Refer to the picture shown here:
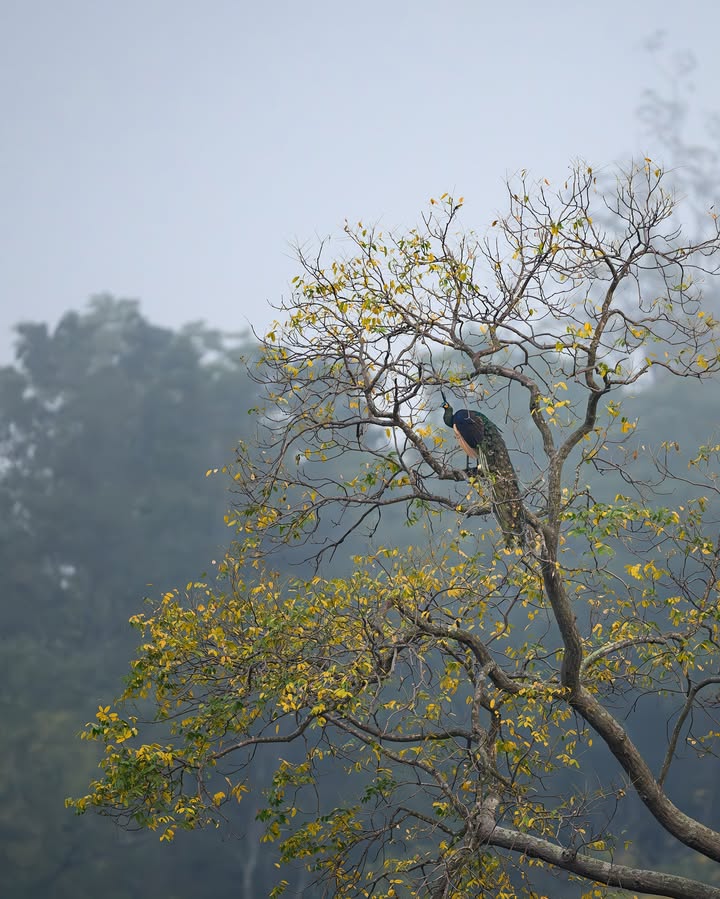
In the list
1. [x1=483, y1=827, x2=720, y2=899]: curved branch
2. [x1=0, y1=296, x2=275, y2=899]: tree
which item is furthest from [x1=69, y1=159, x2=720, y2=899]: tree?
[x1=0, y1=296, x2=275, y2=899]: tree

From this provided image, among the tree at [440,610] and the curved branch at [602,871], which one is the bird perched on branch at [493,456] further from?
the curved branch at [602,871]

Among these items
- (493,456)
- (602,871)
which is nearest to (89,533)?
(493,456)

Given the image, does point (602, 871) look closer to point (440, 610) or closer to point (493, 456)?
point (440, 610)

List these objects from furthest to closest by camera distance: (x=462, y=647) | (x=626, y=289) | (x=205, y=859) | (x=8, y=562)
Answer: (x=626, y=289)
(x=8, y=562)
(x=205, y=859)
(x=462, y=647)

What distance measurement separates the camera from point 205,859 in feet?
60.9

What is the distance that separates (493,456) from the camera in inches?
252

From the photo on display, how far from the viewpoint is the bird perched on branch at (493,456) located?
18.8ft

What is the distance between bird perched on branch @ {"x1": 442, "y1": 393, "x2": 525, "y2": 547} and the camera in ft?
18.8

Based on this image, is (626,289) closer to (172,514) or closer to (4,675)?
(172,514)

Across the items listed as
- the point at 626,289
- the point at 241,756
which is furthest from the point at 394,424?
the point at 626,289

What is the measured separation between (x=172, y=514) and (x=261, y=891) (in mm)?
7687

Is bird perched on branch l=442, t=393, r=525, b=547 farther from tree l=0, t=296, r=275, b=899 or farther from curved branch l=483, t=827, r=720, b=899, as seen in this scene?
tree l=0, t=296, r=275, b=899

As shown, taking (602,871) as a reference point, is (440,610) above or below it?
above

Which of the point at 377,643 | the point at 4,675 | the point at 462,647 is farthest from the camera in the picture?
the point at 4,675
